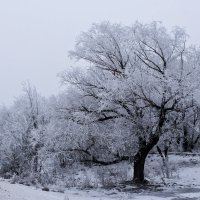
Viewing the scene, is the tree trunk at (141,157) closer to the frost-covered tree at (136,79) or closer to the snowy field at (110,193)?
the frost-covered tree at (136,79)

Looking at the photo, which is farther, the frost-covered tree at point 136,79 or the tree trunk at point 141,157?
the tree trunk at point 141,157

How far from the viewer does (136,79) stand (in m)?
23.3

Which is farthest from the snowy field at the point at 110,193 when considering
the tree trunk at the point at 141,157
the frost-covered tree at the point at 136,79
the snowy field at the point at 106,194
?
the frost-covered tree at the point at 136,79

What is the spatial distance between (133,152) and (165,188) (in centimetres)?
373

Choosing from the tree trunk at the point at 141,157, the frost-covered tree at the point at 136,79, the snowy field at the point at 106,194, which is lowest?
the snowy field at the point at 106,194

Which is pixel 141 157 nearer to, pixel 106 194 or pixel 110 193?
pixel 110 193

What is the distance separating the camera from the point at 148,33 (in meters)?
25.5

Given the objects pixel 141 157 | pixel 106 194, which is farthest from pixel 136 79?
pixel 106 194

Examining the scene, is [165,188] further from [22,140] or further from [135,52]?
[22,140]

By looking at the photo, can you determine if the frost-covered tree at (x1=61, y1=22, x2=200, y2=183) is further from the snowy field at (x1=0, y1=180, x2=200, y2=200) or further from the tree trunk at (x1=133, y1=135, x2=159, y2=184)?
the snowy field at (x1=0, y1=180, x2=200, y2=200)

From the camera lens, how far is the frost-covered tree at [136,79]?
2342 centimetres

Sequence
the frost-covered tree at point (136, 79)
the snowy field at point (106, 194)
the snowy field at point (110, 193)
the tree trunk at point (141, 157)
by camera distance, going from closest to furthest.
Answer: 1. the snowy field at point (110, 193)
2. the snowy field at point (106, 194)
3. the frost-covered tree at point (136, 79)
4. the tree trunk at point (141, 157)

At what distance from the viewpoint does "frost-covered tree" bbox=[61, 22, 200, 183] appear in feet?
76.8

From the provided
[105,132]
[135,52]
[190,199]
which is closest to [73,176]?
[105,132]
